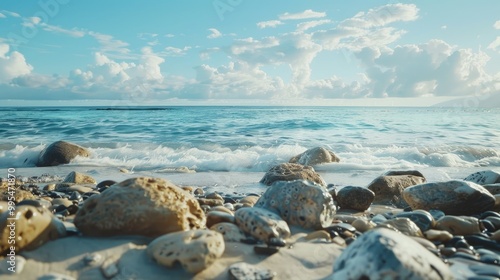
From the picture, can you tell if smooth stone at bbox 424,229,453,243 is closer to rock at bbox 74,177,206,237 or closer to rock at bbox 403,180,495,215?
rock at bbox 403,180,495,215

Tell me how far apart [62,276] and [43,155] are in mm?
10133

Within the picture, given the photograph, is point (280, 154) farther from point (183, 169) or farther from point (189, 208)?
point (189, 208)

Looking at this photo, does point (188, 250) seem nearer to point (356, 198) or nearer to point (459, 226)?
point (459, 226)

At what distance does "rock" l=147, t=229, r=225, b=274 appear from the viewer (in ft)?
6.95

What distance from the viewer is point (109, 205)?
2.57 metres

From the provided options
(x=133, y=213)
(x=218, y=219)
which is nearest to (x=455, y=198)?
(x=218, y=219)

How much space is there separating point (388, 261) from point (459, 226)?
207 cm

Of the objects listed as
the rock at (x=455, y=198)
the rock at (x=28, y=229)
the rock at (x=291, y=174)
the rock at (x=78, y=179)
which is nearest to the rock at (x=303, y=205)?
the rock at (x=455, y=198)

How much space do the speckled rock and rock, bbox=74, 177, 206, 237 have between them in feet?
0.64

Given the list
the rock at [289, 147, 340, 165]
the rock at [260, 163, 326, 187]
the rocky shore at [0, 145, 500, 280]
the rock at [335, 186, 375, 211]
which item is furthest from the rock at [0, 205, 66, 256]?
the rock at [289, 147, 340, 165]

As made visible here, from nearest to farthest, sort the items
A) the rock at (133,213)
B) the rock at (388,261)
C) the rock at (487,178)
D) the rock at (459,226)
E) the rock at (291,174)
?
the rock at (388,261) → the rock at (133,213) → the rock at (459,226) → the rock at (487,178) → the rock at (291,174)

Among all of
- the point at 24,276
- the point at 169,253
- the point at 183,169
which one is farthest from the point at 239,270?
the point at 183,169

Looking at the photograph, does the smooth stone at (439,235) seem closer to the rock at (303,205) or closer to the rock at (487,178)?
the rock at (303,205)

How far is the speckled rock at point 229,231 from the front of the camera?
268 cm
